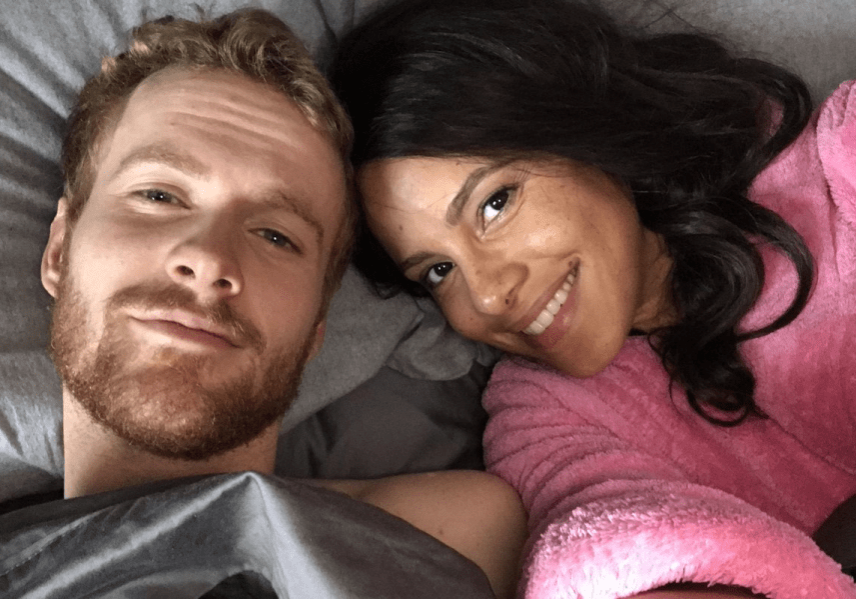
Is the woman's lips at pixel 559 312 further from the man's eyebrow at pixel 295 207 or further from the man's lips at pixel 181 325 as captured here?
the man's lips at pixel 181 325

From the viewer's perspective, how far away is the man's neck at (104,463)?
98cm

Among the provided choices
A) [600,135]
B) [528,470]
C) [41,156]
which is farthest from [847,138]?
[41,156]

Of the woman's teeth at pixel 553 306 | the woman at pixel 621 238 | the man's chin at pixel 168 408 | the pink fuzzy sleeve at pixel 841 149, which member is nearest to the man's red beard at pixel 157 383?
the man's chin at pixel 168 408

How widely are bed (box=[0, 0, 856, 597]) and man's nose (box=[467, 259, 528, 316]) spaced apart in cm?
25

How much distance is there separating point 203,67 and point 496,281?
542 millimetres

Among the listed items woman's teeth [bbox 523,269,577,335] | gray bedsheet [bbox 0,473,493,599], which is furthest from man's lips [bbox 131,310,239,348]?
woman's teeth [bbox 523,269,577,335]

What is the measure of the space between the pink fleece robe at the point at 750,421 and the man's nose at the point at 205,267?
51 cm

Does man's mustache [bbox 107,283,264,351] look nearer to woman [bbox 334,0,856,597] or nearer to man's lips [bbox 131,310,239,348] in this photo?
man's lips [bbox 131,310,239,348]

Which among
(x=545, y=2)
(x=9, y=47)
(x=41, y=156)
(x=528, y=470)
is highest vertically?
(x=545, y=2)

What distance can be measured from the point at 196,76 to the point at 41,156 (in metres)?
0.33

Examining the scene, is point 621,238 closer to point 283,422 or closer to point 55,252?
point 283,422

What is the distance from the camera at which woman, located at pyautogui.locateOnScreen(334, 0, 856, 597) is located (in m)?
1.04

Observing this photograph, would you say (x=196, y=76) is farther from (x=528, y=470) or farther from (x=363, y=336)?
(x=528, y=470)

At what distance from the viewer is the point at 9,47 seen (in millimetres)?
1173
